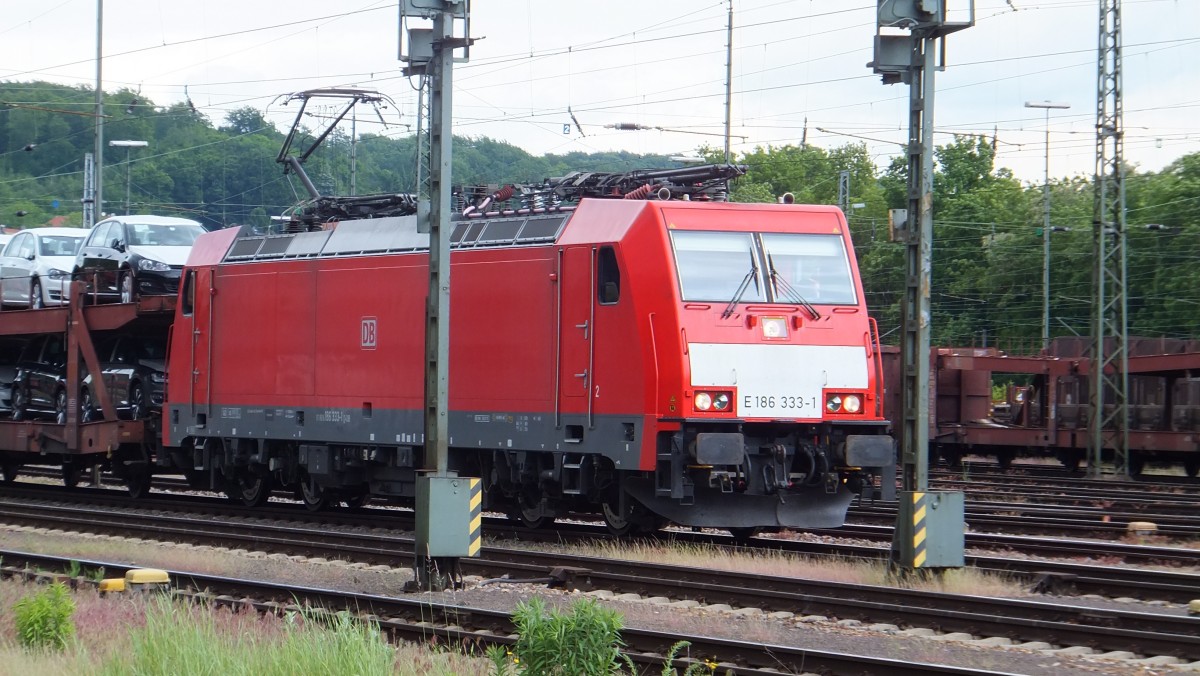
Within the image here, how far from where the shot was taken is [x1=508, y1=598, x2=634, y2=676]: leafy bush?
8.02 meters

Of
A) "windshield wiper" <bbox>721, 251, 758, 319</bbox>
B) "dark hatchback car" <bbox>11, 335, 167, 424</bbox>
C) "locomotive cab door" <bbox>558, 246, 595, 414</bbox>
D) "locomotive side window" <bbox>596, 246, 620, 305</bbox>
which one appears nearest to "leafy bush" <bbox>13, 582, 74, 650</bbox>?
"locomotive cab door" <bbox>558, 246, 595, 414</bbox>

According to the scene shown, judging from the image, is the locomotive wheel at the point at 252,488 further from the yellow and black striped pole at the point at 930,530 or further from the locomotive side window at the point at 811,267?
the yellow and black striped pole at the point at 930,530

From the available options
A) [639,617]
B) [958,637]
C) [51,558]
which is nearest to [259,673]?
[639,617]

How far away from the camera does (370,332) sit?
19.3m

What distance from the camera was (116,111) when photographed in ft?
235

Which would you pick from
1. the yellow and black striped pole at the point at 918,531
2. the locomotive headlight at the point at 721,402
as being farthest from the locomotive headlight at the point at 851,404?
the yellow and black striped pole at the point at 918,531

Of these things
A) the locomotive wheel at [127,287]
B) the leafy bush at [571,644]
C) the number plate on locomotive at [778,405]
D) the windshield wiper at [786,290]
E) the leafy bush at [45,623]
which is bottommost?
the leafy bush at [45,623]

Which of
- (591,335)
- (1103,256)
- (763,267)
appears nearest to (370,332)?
(591,335)

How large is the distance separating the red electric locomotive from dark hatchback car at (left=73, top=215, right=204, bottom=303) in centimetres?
488

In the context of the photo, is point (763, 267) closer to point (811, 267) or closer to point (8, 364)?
point (811, 267)

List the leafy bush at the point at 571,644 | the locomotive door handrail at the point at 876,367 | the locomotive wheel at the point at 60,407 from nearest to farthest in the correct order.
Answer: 1. the leafy bush at the point at 571,644
2. the locomotive door handrail at the point at 876,367
3. the locomotive wheel at the point at 60,407

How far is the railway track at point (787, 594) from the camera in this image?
35.0 ft

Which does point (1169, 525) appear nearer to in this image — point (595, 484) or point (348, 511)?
point (595, 484)

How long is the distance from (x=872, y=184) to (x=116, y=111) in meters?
48.5
